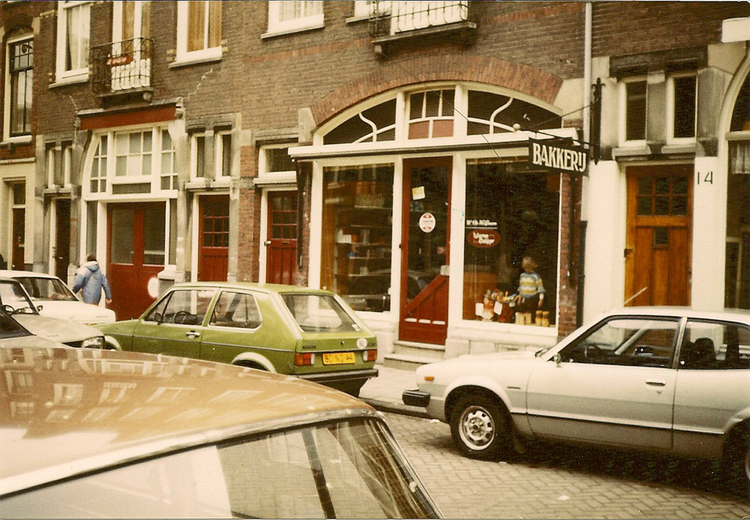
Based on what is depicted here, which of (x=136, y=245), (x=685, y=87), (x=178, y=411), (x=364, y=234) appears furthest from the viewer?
(x=136, y=245)

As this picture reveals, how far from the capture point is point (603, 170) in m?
11.0

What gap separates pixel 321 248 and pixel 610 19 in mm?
6493

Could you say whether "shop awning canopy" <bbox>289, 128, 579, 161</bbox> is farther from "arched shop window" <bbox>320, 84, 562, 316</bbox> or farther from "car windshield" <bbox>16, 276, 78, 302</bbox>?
"car windshield" <bbox>16, 276, 78, 302</bbox>

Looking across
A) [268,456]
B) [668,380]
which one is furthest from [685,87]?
[268,456]

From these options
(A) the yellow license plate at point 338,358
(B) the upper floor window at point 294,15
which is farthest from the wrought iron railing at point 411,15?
(A) the yellow license plate at point 338,358

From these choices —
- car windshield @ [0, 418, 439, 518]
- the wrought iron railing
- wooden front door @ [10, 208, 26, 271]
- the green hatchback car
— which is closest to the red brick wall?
A: the wrought iron railing

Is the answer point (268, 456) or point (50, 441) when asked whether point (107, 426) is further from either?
point (268, 456)

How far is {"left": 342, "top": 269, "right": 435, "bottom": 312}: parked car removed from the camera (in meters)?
13.3

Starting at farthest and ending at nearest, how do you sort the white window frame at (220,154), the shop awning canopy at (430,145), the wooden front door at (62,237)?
the wooden front door at (62,237) < the white window frame at (220,154) < the shop awning canopy at (430,145)

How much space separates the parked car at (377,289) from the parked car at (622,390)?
568 centimetres

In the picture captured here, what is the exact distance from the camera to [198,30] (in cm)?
1648

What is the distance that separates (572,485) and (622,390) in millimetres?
898

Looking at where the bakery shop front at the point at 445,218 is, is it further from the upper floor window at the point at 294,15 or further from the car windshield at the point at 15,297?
the car windshield at the point at 15,297

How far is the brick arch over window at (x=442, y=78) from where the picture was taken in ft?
38.5
